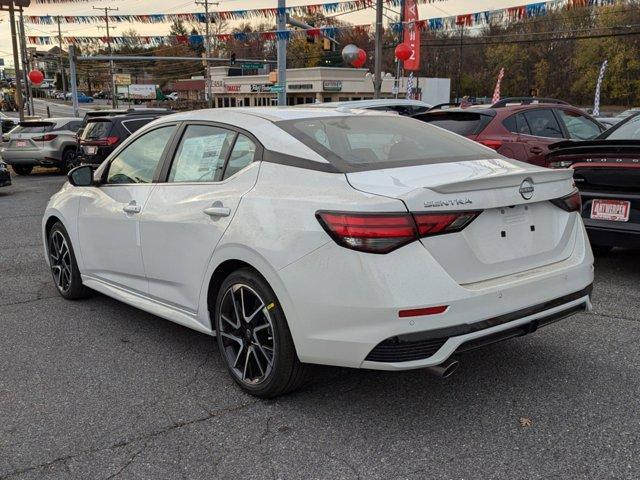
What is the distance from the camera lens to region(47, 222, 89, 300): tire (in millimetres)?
5172

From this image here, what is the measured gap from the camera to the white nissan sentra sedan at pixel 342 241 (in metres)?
2.77

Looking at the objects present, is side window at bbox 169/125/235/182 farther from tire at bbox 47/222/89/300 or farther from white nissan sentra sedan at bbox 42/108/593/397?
tire at bbox 47/222/89/300

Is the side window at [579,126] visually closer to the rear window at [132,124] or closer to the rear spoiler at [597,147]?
the rear spoiler at [597,147]

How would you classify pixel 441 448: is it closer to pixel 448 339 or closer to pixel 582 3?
pixel 448 339

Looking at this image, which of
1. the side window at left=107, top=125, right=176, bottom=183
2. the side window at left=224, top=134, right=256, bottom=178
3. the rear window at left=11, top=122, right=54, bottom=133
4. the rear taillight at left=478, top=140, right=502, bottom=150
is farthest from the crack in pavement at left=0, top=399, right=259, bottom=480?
the rear window at left=11, top=122, right=54, bottom=133

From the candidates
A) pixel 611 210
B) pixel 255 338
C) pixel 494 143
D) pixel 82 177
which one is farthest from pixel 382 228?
pixel 494 143

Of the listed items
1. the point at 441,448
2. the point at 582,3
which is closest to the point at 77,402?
the point at 441,448

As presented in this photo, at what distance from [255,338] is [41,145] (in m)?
16.0

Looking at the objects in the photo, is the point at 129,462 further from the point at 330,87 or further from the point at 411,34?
the point at 330,87


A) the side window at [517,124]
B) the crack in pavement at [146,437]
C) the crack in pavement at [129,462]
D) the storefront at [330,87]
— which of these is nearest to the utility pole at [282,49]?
the side window at [517,124]

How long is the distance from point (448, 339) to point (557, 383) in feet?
3.68

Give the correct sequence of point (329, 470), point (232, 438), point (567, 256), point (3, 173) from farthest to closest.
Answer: point (3, 173) < point (567, 256) < point (232, 438) < point (329, 470)

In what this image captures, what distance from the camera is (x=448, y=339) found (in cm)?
279

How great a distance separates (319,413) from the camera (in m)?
3.23
